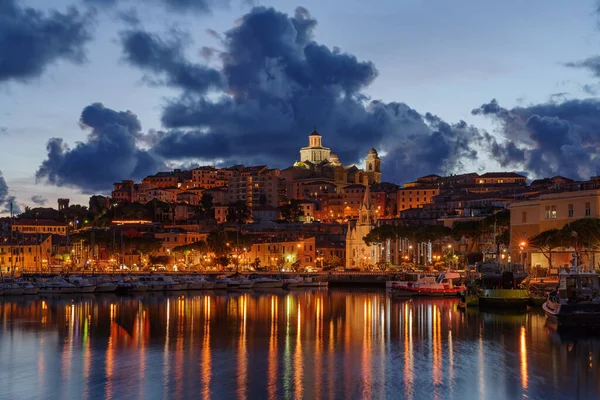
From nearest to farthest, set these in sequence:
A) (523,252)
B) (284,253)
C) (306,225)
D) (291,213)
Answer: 1. (523,252)
2. (284,253)
3. (306,225)
4. (291,213)

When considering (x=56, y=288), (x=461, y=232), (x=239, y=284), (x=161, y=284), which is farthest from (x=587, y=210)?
(x=56, y=288)

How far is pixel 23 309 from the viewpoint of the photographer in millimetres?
60625

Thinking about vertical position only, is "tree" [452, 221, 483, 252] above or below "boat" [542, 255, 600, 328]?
above

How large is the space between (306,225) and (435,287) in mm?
73032

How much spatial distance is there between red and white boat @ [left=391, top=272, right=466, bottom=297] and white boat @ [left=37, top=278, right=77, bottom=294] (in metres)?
31.9

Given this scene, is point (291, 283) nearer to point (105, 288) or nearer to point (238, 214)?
point (105, 288)

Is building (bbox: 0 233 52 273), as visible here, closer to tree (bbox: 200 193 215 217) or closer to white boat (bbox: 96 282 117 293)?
white boat (bbox: 96 282 117 293)

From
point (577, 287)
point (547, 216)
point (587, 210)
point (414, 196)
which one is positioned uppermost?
point (414, 196)

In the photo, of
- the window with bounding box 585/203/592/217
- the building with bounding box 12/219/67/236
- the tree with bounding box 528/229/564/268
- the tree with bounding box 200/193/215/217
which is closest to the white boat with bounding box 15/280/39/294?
the tree with bounding box 528/229/564/268

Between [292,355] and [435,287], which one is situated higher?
[435,287]

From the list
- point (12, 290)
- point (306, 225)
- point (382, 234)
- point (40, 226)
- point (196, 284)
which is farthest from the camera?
point (40, 226)

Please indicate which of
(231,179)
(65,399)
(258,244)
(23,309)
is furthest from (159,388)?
(231,179)

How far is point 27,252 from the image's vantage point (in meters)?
117

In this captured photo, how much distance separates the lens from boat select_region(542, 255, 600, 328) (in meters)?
41.3
